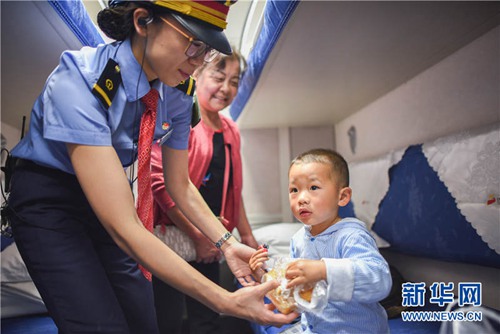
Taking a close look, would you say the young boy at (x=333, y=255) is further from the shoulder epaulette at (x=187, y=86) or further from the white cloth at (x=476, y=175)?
the white cloth at (x=476, y=175)

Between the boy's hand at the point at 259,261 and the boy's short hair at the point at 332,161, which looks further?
the boy's short hair at the point at 332,161

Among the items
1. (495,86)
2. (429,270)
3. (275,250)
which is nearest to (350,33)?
(495,86)

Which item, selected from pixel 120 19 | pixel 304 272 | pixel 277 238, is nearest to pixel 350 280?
pixel 304 272

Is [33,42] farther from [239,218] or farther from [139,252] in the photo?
[239,218]

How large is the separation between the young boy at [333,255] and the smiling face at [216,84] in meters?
0.71

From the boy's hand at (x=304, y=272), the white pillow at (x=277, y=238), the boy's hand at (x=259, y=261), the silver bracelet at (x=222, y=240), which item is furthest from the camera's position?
the white pillow at (x=277, y=238)

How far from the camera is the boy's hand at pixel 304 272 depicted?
0.90 metres

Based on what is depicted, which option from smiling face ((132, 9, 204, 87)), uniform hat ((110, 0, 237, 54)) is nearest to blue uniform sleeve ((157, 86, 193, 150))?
smiling face ((132, 9, 204, 87))

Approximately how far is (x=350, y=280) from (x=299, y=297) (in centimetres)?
14

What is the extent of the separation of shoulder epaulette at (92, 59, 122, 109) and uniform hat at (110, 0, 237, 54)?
17 cm

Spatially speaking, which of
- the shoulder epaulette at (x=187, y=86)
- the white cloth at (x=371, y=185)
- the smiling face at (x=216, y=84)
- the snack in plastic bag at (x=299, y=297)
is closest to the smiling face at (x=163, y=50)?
the shoulder epaulette at (x=187, y=86)

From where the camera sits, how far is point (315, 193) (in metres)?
1.13

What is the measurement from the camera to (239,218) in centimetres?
195

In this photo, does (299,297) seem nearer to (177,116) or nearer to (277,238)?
(177,116)
